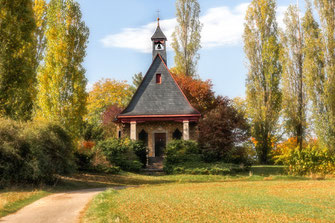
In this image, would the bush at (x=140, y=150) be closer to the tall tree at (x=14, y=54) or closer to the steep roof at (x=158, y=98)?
the steep roof at (x=158, y=98)

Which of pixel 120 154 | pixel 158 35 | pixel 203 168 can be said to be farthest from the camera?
pixel 158 35

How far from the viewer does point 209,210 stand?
32.3ft

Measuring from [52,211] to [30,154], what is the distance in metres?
5.74

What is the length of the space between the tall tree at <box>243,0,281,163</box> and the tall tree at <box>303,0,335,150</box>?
486 cm

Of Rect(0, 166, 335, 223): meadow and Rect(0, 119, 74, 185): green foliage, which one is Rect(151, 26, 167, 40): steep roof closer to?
Rect(0, 119, 74, 185): green foliage

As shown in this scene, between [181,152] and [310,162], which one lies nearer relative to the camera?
[310,162]

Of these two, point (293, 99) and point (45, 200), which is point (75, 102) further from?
point (293, 99)

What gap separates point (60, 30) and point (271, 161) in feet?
74.7

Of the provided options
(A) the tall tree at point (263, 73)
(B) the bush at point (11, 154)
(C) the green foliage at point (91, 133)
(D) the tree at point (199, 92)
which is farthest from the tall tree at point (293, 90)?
(B) the bush at point (11, 154)

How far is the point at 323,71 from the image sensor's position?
26500 mm

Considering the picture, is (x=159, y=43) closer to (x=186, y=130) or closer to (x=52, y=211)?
(x=186, y=130)

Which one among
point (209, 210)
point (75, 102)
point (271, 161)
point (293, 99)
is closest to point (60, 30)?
point (75, 102)

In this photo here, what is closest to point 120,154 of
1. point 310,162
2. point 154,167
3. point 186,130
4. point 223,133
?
point 154,167

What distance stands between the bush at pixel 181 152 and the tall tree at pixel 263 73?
860 centimetres
